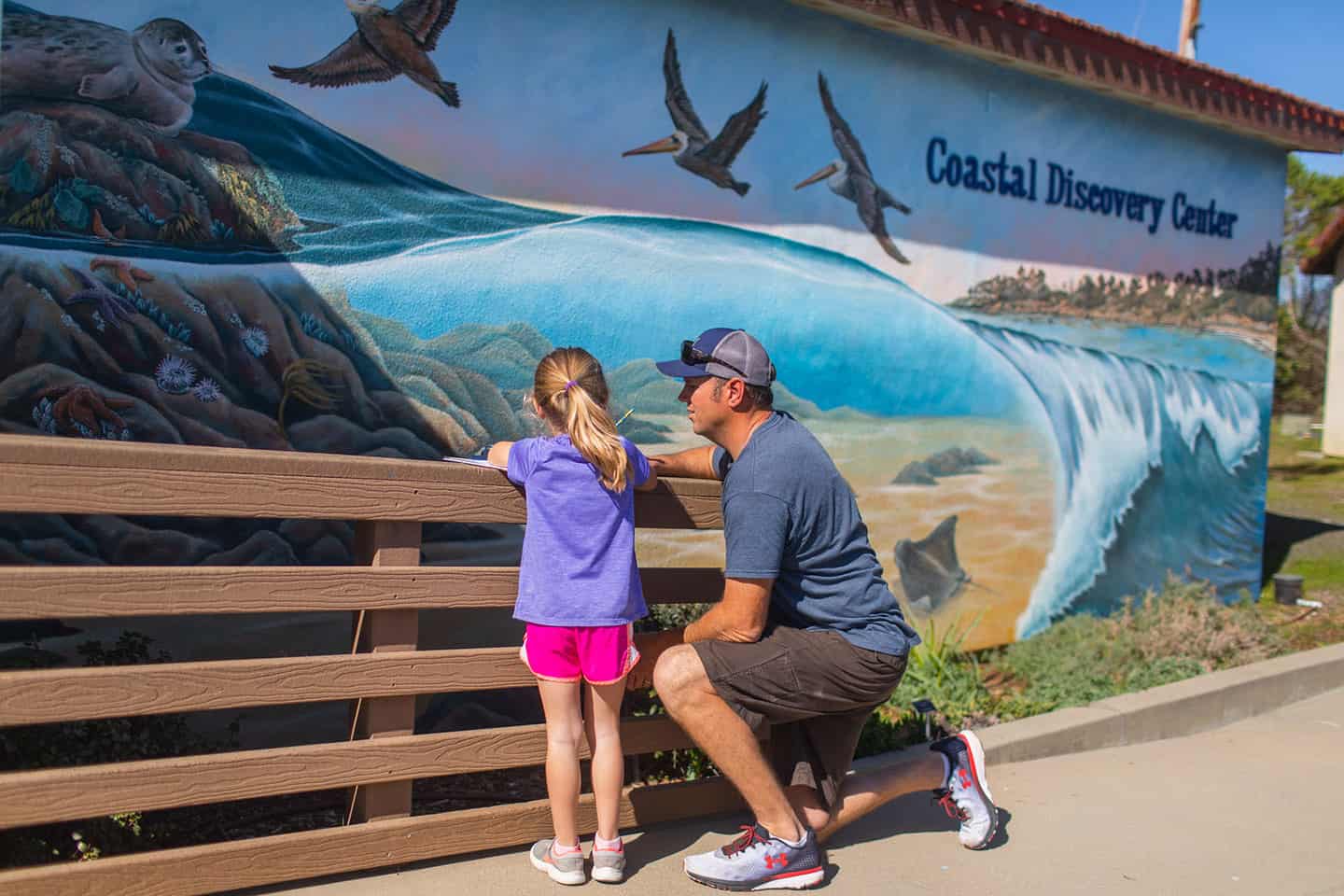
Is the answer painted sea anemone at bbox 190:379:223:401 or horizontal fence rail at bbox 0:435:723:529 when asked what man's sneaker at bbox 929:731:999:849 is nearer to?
horizontal fence rail at bbox 0:435:723:529

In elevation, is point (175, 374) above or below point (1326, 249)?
below

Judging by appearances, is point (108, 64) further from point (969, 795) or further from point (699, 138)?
point (969, 795)

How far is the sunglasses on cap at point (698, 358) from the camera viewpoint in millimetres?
3888

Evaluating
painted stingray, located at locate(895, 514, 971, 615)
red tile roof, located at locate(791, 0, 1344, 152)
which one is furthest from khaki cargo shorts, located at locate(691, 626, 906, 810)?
red tile roof, located at locate(791, 0, 1344, 152)

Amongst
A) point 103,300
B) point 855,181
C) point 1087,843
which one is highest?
point 855,181

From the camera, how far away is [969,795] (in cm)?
430

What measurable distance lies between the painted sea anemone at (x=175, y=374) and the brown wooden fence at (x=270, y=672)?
1.38 m

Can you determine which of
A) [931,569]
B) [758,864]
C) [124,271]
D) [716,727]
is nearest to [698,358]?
[716,727]

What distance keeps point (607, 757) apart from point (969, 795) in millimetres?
1387

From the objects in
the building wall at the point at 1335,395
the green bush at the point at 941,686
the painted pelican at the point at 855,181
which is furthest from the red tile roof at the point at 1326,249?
the green bush at the point at 941,686

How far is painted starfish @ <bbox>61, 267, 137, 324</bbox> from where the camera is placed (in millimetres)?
4520

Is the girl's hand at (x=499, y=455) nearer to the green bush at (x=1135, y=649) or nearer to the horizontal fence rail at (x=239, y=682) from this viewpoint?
the horizontal fence rail at (x=239, y=682)

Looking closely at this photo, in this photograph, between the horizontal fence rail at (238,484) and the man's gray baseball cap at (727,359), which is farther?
the man's gray baseball cap at (727,359)

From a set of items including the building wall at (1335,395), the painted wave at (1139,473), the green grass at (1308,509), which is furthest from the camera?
the building wall at (1335,395)
